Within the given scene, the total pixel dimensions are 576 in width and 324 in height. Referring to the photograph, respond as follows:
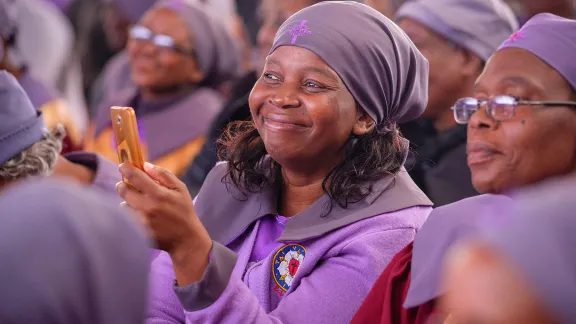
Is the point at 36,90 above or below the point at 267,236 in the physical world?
below

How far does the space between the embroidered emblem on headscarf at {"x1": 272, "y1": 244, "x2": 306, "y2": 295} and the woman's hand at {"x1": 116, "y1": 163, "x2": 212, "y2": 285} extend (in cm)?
35

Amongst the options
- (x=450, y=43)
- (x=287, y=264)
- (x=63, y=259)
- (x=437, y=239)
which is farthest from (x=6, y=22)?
(x=63, y=259)

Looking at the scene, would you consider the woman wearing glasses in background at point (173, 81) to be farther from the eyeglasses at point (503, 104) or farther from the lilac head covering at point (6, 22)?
the eyeglasses at point (503, 104)

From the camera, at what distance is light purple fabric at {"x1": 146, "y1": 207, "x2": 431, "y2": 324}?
6.93ft

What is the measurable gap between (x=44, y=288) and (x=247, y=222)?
4.37 ft

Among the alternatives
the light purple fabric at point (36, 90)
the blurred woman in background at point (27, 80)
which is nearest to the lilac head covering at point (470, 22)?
the blurred woman in background at point (27, 80)

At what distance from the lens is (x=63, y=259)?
1.17 metres

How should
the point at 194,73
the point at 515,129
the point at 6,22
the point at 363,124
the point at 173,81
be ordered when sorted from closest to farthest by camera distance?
the point at 515,129 → the point at 363,124 → the point at 6,22 → the point at 173,81 → the point at 194,73

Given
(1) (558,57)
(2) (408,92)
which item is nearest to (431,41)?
(2) (408,92)

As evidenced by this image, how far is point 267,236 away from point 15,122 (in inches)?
34.3

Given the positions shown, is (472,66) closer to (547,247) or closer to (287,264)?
(287,264)

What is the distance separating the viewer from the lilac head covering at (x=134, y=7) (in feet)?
20.8

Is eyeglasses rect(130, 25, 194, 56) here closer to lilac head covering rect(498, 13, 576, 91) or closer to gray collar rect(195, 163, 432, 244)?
gray collar rect(195, 163, 432, 244)

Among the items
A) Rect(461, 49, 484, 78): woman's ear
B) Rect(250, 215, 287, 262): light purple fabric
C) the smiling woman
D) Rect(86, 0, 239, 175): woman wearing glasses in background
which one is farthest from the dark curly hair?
Rect(86, 0, 239, 175): woman wearing glasses in background
